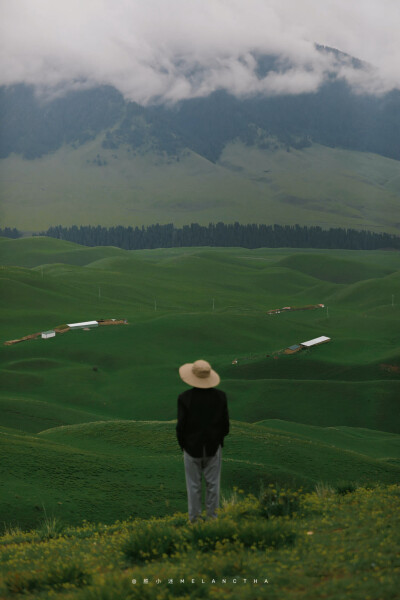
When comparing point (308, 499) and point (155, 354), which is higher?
point (308, 499)

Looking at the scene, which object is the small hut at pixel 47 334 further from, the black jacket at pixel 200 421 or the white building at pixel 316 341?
the black jacket at pixel 200 421

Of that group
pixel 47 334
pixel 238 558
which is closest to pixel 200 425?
pixel 238 558

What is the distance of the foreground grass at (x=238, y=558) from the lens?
34.4 feet

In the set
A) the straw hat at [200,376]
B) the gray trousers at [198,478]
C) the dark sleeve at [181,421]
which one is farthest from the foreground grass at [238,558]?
the straw hat at [200,376]

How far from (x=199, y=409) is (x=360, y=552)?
12.9 feet

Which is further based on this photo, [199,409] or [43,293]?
[43,293]

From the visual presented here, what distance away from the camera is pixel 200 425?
14070mm

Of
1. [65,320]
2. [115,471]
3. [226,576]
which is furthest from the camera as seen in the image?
[65,320]

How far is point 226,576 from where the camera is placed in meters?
11.2

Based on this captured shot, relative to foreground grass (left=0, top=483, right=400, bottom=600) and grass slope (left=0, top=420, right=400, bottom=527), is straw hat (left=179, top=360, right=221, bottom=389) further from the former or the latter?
grass slope (left=0, top=420, right=400, bottom=527)

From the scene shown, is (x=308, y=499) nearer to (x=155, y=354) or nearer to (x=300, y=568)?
(x=300, y=568)

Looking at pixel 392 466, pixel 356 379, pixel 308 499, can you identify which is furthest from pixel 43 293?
pixel 308 499

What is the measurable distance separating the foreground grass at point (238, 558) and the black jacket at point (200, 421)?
1426 mm

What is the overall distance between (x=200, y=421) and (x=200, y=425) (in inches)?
2.9
